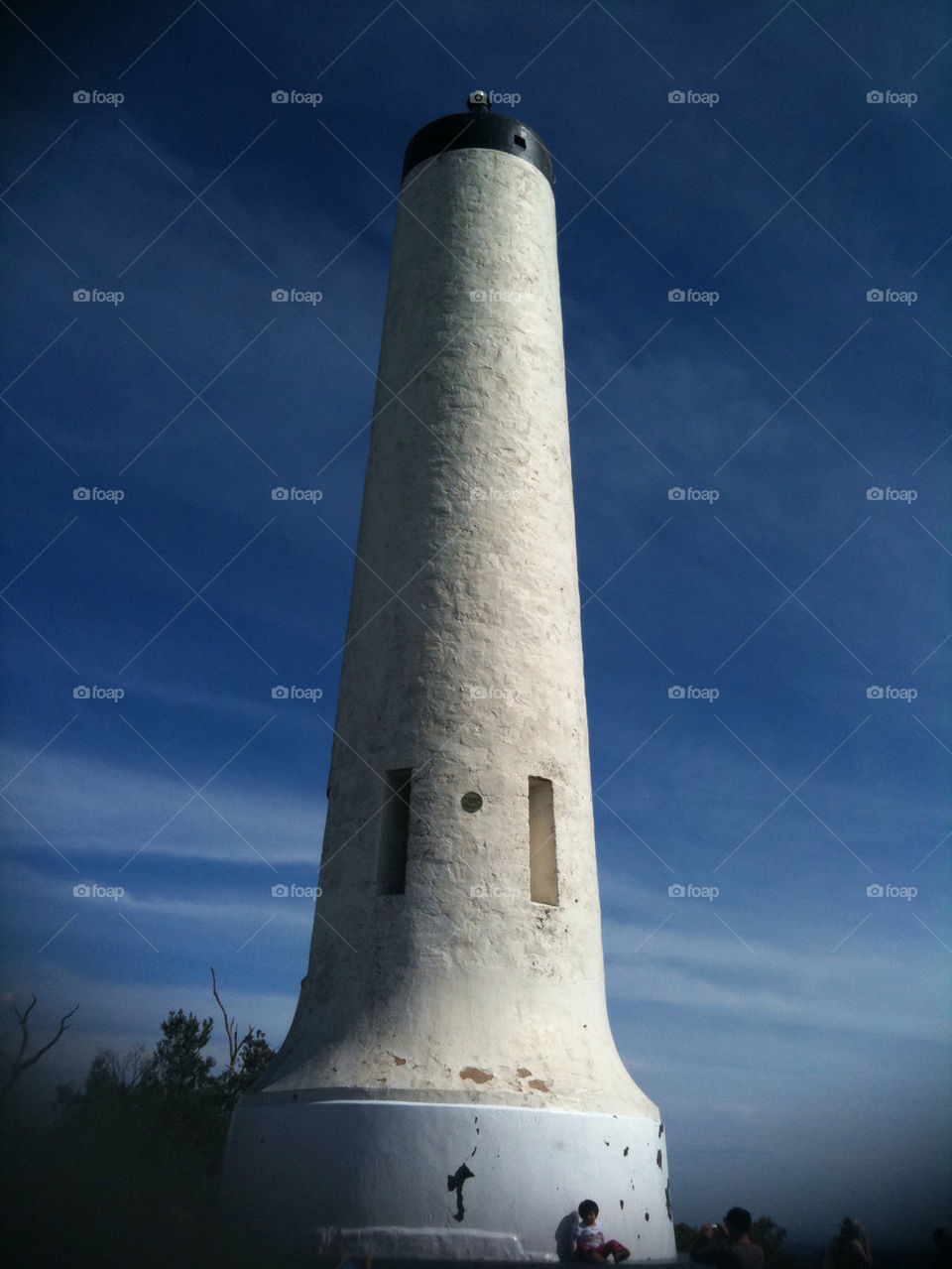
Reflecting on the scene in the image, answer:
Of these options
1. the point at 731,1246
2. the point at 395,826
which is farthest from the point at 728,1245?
the point at 395,826

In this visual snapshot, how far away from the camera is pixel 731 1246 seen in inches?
310

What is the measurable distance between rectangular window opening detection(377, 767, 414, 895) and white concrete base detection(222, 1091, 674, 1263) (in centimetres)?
203

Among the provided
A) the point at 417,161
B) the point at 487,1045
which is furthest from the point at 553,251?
the point at 487,1045

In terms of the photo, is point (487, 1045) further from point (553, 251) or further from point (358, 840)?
point (553, 251)

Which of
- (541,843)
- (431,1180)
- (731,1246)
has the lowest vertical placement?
(731,1246)

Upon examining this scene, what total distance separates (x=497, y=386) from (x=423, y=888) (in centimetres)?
537

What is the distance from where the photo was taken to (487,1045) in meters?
8.16

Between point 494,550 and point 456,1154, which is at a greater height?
point 494,550

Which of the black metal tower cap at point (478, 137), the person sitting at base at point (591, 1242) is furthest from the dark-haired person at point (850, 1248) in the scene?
the black metal tower cap at point (478, 137)

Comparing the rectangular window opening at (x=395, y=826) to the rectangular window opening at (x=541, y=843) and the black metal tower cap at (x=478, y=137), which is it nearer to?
the rectangular window opening at (x=541, y=843)

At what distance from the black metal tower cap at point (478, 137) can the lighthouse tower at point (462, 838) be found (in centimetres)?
4

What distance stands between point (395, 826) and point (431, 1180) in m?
2.97

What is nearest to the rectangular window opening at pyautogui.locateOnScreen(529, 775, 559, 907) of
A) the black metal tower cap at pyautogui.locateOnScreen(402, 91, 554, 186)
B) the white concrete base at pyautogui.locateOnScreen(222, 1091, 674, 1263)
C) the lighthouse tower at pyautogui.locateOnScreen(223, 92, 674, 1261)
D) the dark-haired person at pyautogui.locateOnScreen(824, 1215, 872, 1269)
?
the lighthouse tower at pyautogui.locateOnScreen(223, 92, 674, 1261)

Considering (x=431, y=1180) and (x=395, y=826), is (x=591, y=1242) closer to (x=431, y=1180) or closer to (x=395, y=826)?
(x=431, y=1180)
